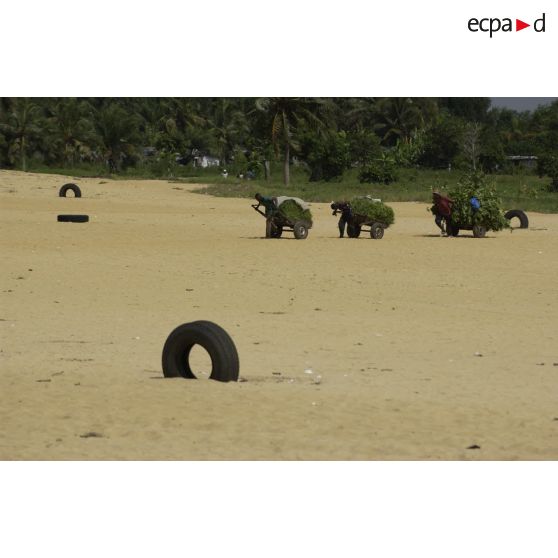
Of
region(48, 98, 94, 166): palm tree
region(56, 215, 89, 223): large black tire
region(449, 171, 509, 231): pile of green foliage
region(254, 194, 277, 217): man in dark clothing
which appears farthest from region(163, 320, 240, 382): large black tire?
region(48, 98, 94, 166): palm tree

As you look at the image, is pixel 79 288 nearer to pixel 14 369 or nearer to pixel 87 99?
pixel 14 369

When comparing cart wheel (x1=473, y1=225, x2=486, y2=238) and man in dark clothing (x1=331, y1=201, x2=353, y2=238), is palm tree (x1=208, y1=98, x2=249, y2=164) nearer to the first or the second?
cart wheel (x1=473, y1=225, x2=486, y2=238)

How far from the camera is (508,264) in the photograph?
23.2 m

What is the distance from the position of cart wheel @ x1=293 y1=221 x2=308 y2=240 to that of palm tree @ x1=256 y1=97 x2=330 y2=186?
31242 millimetres

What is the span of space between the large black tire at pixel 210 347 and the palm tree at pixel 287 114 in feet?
161

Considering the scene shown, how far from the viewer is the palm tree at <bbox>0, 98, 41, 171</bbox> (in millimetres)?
59469

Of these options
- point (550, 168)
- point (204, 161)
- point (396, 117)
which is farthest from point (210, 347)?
point (204, 161)

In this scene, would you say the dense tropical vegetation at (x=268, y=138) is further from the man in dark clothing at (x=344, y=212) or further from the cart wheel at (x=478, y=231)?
the man in dark clothing at (x=344, y=212)

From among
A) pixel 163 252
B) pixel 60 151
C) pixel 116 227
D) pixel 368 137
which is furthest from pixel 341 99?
pixel 163 252

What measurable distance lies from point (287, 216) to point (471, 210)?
482 cm

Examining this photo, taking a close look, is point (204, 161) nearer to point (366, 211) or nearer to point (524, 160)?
point (524, 160)

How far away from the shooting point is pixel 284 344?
13852mm

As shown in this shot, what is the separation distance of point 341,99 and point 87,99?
1894 centimetres

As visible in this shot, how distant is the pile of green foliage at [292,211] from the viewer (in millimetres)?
28500
